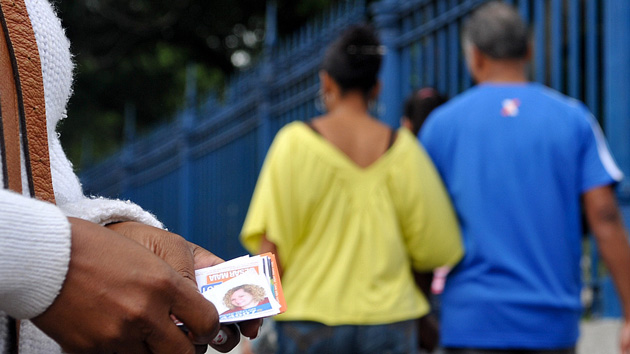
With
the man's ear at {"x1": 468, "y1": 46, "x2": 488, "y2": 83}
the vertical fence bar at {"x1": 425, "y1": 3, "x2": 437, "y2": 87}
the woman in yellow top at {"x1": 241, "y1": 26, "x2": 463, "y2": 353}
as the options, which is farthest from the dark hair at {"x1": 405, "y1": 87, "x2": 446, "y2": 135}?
the woman in yellow top at {"x1": 241, "y1": 26, "x2": 463, "y2": 353}

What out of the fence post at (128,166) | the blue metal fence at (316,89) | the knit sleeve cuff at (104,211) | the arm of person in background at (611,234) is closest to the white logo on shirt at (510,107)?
the arm of person in background at (611,234)

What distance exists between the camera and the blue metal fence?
404 centimetres

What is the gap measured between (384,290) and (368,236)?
0.69ft

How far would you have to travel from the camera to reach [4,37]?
1.22 meters

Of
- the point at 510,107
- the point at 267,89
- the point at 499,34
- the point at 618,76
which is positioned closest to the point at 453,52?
the point at 618,76

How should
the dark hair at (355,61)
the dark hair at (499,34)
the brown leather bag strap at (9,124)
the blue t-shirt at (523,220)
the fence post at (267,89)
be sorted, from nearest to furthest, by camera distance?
the brown leather bag strap at (9,124) < the blue t-shirt at (523,220) < the dark hair at (499,34) < the dark hair at (355,61) < the fence post at (267,89)

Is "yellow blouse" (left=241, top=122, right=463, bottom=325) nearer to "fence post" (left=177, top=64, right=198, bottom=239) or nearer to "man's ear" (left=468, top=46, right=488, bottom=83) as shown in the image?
"man's ear" (left=468, top=46, right=488, bottom=83)

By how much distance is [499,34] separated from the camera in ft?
10.9

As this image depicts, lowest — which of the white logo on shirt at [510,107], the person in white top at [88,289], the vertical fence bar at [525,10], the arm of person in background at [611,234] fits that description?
the arm of person in background at [611,234]

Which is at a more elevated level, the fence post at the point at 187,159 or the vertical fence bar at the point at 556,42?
the vertical fence bar at the point at 556,42

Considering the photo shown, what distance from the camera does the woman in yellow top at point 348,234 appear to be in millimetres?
3162

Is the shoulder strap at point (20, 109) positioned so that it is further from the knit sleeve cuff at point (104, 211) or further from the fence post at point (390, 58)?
the fence post at point (390, 58)

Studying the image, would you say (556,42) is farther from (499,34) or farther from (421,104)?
(499,34)

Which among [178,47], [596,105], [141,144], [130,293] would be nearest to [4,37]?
[130,293]
